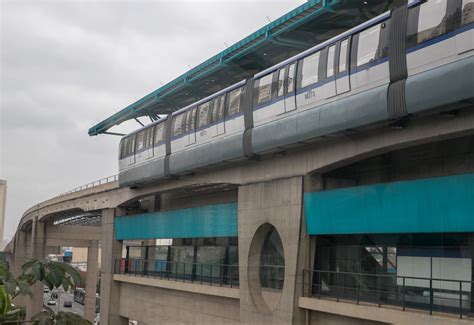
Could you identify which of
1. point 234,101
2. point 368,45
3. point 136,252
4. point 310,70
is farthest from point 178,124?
Result: point 368,45

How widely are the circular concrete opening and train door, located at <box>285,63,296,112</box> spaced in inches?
187

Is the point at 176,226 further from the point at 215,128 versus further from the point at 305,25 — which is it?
the point at 305,25

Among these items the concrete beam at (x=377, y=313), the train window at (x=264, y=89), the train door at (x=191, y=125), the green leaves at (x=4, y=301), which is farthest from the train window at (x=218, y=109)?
the green leaves at (x=4, y=301)

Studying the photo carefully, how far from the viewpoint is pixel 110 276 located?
34500 millimetres

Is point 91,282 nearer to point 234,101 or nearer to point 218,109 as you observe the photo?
point 218,109

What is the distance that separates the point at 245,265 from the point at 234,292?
63.1 inches

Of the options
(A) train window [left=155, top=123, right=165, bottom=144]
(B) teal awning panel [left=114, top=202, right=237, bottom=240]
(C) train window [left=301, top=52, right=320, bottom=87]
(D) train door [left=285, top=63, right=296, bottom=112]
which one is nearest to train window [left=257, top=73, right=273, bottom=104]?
(D) train door [left=285, top=63, right=296, bottom=112]

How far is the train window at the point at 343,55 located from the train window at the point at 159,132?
13697 millimetres

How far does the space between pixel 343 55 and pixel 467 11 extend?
14.2 ft

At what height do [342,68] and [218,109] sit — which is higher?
[218,109]

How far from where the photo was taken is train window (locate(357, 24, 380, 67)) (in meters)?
15.5

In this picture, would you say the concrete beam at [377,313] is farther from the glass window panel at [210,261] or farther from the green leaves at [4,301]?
the green leaves at [4,301]

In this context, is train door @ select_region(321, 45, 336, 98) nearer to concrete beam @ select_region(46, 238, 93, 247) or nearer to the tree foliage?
the tree foliage

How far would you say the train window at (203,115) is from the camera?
79.9 feet
